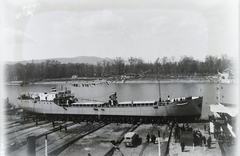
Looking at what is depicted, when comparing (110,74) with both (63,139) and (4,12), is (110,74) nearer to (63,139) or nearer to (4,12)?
(63,139)

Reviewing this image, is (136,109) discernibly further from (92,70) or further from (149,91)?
(149,91)

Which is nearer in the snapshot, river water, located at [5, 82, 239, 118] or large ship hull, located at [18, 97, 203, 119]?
large ship hull, located at [18, 97, 203, 119]

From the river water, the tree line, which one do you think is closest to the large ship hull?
the tree line

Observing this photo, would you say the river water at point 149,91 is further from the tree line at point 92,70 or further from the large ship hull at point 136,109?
the large ship hull at point 136,109

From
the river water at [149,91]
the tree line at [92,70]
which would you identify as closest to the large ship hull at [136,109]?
the tree line at [92,70]

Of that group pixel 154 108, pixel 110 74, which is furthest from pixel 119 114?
pixel 110 74

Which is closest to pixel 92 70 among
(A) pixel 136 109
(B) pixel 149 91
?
(A) pixel 136 109

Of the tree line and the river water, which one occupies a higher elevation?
the tree line

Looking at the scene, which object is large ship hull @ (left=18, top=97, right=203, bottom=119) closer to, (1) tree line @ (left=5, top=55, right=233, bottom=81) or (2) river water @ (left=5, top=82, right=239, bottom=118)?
(1) tree line @ (left=5, top=55, right=233, bottom=81)
